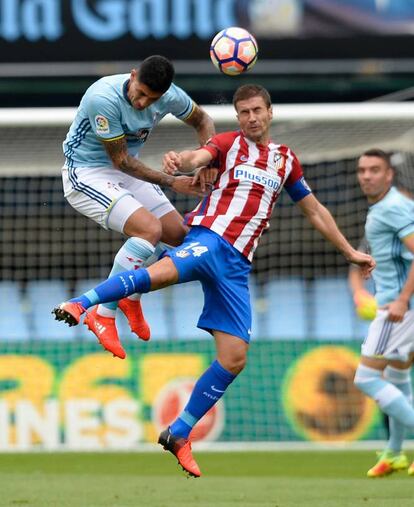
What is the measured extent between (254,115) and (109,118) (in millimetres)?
942

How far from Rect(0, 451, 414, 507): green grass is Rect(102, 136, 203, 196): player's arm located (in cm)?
208

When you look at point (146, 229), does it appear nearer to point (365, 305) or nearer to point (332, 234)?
point (332, 234)

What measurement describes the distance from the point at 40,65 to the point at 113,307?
8082mm

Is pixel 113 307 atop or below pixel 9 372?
atop

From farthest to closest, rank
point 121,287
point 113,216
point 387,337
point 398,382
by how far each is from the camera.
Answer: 1. point 398,382
2. point 387,337
3. point 113,216
4. point 121,287

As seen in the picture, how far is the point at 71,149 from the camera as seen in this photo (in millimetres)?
8281

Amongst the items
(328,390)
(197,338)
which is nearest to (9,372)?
(197,338)

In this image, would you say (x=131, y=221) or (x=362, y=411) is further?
(x=362, y=411)

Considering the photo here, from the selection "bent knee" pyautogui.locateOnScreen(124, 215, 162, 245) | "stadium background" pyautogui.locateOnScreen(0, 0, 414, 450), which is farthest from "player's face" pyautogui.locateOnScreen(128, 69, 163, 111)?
"stadium background" pyautogui.locateOnScreen(0, 0, 414, 450)

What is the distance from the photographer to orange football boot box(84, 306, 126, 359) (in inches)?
313

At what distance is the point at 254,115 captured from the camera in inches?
316

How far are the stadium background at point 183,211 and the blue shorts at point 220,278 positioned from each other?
213 inches

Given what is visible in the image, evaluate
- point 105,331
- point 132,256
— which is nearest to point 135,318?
point 105,331

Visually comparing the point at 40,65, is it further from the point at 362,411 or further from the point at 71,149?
the point at 71,149
